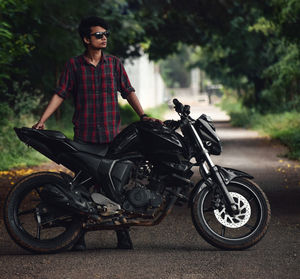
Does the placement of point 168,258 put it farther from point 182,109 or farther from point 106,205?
point 182,109

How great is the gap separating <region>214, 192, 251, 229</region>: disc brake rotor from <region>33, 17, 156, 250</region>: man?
853 mm

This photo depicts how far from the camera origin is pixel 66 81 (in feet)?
21.4

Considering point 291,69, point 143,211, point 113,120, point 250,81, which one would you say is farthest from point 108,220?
point 250,81

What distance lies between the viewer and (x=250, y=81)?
35.0 m

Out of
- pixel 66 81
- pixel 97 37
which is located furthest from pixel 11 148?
pixel 97 37

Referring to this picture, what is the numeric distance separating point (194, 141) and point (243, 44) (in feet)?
83.8

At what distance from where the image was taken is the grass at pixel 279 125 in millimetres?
17536

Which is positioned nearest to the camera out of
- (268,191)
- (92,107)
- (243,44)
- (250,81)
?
(92,107)

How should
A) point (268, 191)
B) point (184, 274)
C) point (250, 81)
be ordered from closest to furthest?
point (184, 274)
point (268, 191)
point (250, 81)

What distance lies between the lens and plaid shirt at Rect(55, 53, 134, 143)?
6426 millimetres

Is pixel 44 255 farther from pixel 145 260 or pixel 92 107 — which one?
pixel 92 107

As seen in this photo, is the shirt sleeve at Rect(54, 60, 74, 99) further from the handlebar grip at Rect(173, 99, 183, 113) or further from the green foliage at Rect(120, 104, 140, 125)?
the green foliage at Rect(120, 104, 140, 125)

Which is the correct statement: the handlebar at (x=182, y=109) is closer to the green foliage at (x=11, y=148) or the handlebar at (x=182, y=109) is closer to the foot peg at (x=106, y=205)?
the foot peg at (x=106, y=205)

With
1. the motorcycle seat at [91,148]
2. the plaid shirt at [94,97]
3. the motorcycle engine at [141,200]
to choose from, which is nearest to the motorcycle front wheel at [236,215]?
the motorcycle engine at [141,200]
